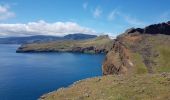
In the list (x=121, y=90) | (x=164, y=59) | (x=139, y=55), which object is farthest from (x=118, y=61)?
(x=121, y=90)

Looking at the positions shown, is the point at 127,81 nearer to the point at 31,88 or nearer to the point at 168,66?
the point at 168,66

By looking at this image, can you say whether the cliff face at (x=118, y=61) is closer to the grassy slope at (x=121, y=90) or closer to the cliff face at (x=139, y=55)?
the cliff face at (x=139, y=55)

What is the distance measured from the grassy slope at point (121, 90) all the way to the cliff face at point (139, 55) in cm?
4971

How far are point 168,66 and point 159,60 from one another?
5213 mm

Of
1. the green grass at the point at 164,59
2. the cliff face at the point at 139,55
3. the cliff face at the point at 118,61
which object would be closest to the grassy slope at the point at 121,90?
the green grass at the point at 164,59

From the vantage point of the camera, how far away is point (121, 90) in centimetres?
3778

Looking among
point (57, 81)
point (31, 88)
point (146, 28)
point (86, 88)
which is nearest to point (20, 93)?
point (31, 88)

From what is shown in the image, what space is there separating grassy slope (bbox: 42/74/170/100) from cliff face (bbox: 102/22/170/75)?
163ft

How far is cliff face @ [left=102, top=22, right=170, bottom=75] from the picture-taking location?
95875 mm

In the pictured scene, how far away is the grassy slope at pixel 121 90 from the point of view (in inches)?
1362

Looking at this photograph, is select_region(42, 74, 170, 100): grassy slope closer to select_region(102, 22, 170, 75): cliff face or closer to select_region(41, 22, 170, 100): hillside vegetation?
select_region(41, 22, 170, 100): hillside vegetation

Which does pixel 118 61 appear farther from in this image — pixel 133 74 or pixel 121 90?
pixel 121 90

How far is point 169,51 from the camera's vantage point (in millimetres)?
107250

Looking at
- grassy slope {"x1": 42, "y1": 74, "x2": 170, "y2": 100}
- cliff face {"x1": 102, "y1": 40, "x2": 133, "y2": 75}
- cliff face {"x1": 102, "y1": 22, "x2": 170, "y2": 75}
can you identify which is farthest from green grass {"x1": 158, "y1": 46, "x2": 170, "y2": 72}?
grassy slope {"x1": 42, "y1": 74, "x2": 170, "y2": 100}
